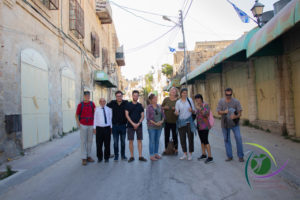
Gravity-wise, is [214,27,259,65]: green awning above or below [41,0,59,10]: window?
below

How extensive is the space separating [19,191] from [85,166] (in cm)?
174

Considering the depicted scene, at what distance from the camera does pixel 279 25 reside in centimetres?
606

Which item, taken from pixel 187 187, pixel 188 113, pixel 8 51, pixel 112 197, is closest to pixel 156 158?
pixel 188 113

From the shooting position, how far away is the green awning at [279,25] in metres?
5.38

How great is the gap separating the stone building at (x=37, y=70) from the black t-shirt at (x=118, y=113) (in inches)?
121

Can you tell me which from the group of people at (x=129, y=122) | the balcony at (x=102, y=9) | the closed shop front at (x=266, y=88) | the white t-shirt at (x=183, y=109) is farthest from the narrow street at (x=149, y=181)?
the balcony at (x=102, y=9)

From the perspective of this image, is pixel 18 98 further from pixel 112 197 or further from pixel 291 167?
pixel 291 167

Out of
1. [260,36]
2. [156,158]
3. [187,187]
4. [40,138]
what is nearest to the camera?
[187,187]

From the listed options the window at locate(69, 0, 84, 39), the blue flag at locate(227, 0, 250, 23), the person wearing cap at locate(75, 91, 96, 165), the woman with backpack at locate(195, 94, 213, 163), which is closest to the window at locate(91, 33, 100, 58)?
the window at locate(69, 0, 84, 39)

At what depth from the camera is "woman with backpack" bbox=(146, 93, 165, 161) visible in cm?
613

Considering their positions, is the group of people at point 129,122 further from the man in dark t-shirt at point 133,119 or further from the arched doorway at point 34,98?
the arched doorway at point 34,98

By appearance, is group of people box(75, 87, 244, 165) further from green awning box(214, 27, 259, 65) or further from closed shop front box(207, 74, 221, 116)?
closed shop front box(207, 74, 221, 116)

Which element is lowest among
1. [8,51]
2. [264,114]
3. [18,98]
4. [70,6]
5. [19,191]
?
[19,191]

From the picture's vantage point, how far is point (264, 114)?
10.4 metres
